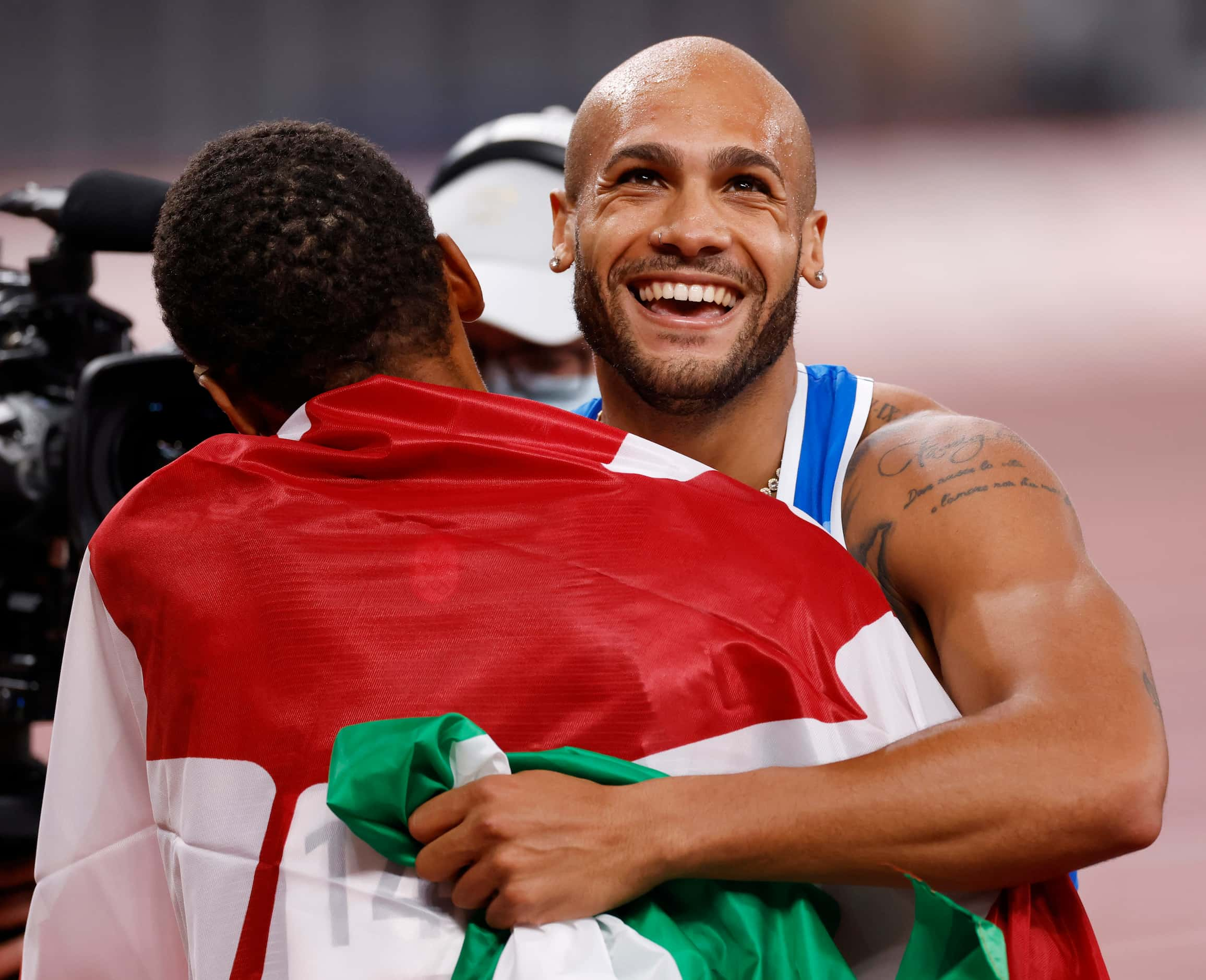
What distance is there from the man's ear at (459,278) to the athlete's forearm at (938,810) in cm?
41

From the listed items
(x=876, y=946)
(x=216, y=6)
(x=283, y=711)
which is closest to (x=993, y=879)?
(x=876, y=946)

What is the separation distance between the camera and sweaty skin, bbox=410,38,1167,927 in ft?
2.78

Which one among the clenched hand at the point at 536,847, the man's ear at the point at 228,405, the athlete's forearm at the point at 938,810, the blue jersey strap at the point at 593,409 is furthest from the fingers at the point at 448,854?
the blue jersey strap at the point at 593,409

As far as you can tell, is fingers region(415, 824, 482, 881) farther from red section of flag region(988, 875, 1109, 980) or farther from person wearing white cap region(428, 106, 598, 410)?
person wearing white cap region(428, 106, 598, 410)

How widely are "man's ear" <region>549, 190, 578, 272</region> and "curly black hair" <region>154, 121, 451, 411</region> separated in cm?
56

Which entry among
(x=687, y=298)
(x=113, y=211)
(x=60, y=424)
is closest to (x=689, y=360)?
(x=687, y=298)

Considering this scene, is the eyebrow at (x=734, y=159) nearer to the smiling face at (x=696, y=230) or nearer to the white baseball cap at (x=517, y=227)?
the smiling face at (x=696, y=230)

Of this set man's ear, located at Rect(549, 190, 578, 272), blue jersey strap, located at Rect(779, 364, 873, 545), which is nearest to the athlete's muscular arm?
blue jersey strap, located at Rect(779, 364, 873, 545)

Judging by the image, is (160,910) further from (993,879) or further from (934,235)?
(934,235)

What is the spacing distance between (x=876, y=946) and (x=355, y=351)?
565mm

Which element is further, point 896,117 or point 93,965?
point 896,117

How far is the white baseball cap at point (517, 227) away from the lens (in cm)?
236

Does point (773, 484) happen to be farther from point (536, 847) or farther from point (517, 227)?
point (517, 227)

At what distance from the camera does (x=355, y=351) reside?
0.99 m
